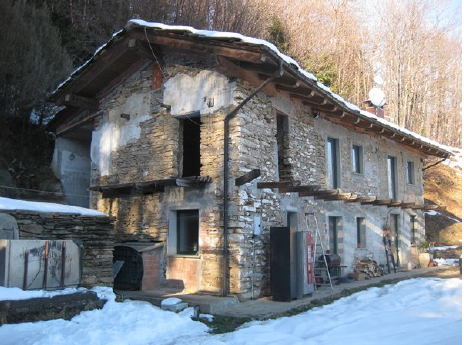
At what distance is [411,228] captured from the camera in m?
17.6

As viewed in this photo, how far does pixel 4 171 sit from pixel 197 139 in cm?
576

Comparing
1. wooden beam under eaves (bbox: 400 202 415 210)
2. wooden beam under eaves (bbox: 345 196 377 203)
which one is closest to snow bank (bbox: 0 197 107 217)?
wooden beam under eaves (bbox: 345 196 377 203)

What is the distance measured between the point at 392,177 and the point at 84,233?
12.0 metres

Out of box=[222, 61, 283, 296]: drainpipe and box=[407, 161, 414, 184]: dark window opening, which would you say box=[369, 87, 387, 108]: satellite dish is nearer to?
box=[407, 161, 414, 184]: dark window opening

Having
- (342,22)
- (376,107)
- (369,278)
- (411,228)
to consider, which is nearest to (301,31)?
(342,22)

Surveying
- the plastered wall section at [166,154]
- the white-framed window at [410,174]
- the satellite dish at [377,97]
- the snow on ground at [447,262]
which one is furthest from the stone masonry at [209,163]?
the snow on ground at [447,262]

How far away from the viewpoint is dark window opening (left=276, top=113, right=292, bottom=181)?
10.9 meters

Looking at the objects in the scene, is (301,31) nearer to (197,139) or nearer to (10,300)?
(197,139)

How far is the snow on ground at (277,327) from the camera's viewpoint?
562cm

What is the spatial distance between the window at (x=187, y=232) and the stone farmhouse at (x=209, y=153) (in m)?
0.02

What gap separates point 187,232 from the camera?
10.1 metres

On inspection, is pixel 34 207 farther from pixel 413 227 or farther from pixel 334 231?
pixel 413 227

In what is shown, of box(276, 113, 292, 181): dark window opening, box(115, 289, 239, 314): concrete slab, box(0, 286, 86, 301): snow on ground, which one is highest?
box(276, 113, 292, 181): dark window opening

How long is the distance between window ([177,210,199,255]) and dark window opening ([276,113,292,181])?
8.04 ft
